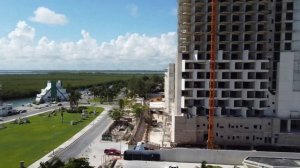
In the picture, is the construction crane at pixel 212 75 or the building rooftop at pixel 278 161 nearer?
the building rooftop at pixel 278 161

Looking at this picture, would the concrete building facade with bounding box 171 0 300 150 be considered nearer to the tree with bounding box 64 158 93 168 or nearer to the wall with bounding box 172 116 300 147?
the wall with bounding box 172 116 300 147

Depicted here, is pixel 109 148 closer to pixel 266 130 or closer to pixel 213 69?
pixel 213 69

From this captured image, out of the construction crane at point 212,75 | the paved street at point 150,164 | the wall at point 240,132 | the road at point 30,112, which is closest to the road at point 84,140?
the paved street at point 150,164

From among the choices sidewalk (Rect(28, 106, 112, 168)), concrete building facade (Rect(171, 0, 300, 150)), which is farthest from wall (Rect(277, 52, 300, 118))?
sidewalk (Rect(28, 106, 112, 168))

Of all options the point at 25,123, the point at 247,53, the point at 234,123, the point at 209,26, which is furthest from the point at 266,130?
the point at 25,123

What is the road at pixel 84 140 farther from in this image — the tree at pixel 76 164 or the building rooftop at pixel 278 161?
the building rooftop at pixel 278 161
